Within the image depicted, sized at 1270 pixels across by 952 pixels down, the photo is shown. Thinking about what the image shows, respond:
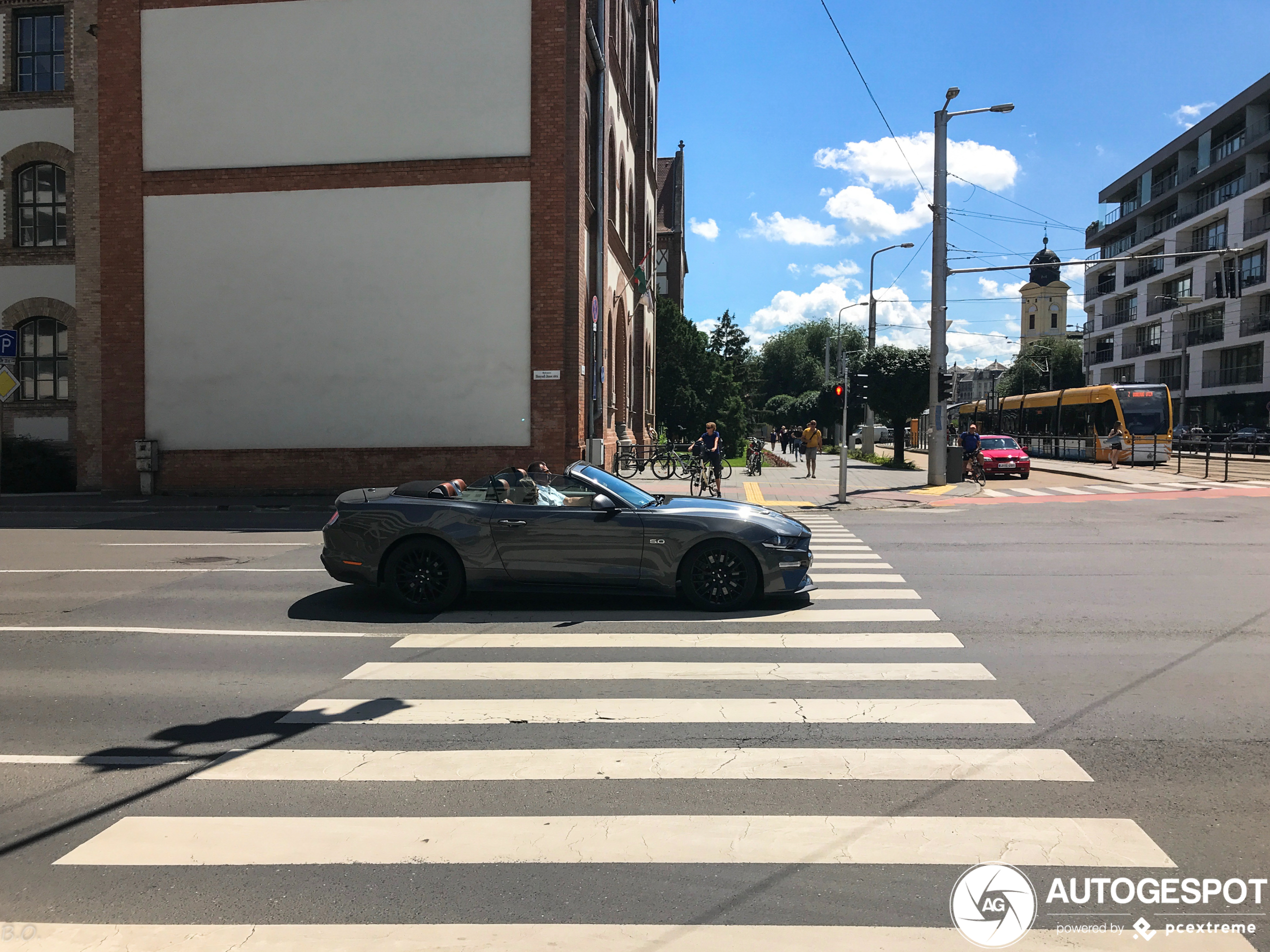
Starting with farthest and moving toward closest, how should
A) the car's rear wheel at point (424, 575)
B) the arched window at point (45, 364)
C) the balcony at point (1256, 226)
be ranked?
1. the balcony at point (1256, 226)
2. the arched window at point (45, 364)
3. the car's rear wheel at point (424, 575)

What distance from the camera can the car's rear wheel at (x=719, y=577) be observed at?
8164 mm

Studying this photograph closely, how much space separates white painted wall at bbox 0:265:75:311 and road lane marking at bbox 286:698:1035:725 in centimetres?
2284

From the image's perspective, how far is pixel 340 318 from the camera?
22062 millimetres

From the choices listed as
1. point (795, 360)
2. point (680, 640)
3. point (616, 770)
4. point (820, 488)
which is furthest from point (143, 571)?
point (795, 360)

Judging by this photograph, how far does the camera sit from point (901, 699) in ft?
18.2

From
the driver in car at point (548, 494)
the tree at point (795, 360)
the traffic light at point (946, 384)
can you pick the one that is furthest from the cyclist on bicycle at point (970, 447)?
the tree at point (795, 360)

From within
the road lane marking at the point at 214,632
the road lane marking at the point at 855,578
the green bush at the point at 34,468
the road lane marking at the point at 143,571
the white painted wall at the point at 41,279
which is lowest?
the road lane marking at the point at 214,632

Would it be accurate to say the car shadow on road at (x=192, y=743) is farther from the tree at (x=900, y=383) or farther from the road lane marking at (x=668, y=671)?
the tree at (x=900, y=383)

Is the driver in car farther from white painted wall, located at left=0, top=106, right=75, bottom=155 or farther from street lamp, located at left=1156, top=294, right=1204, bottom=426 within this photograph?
street lamp, located at left=1156, top=294, right=1204, bottom=426

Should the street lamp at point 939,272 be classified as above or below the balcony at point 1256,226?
below

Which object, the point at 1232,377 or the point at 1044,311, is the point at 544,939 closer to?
the point at 1232,377

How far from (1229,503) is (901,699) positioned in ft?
61.3

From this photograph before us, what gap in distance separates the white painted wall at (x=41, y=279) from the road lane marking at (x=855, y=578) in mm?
22101

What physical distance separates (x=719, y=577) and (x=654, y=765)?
384 centimetres
